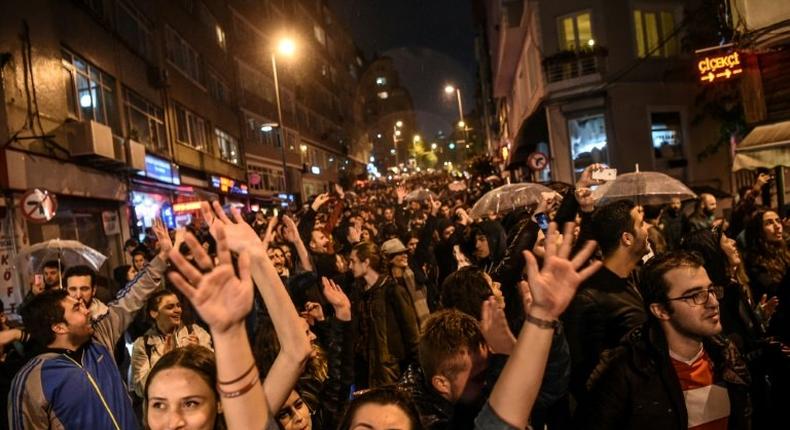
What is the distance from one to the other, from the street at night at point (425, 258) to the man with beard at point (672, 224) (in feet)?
0.24

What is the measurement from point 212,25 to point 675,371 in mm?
35870

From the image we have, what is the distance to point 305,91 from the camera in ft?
188

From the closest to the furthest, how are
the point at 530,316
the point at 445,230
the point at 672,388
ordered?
the point at 530,316 → the point at 672,388 → the point at 445,230

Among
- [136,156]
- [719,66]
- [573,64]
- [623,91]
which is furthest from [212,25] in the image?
[719,66]

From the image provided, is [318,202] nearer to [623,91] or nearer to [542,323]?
[542,323]

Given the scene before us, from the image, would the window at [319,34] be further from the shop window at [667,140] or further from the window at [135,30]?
the shop window at [667,140]

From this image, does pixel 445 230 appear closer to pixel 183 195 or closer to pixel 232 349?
pixel 232 349

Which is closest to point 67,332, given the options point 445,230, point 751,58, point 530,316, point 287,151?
point 530,316

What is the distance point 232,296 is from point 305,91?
5735 centimetres

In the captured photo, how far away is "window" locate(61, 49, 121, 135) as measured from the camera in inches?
651

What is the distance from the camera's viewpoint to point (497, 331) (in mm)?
2557

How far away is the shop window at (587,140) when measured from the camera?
2228cm

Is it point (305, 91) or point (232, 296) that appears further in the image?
point (305, 91)

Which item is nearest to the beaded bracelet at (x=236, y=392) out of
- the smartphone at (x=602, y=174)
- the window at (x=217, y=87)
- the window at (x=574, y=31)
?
the smartphone at (x=602, y=174)
